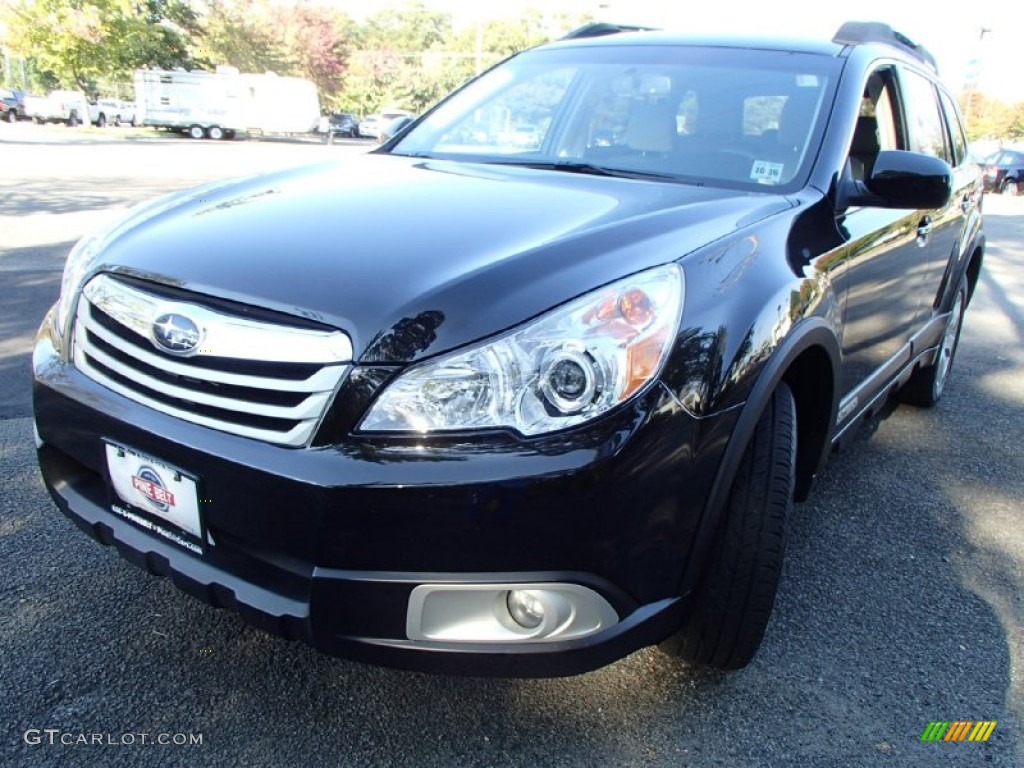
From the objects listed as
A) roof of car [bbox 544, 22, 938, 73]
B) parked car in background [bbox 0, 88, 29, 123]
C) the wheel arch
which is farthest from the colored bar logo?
parked car in background [bbox 0, 88, 29, 123]

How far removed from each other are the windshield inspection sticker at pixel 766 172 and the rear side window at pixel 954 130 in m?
2.17

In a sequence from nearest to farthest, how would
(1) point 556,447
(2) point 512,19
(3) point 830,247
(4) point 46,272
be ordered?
(1) point 556,447
(3) point 830,247
(4) point 46,272
(2) point 512,19

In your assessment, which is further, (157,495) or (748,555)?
(748,555)

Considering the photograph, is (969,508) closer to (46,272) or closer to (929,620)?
(929,620)

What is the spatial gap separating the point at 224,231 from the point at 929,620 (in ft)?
7.55

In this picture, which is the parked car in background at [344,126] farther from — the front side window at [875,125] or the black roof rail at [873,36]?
the front side window at [875,125]

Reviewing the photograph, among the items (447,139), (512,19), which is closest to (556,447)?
(447,139)

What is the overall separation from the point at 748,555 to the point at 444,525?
781 mm

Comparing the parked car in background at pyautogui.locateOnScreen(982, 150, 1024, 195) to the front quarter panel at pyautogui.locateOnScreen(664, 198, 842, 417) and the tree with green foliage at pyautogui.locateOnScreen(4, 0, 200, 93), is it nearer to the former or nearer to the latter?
the front quarter panel at pyautogui.locateOnScreen(664, 198, 842, 417)

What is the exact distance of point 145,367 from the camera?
1866 mm

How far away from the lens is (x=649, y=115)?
9.86ft

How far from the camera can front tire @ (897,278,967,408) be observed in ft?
14.6

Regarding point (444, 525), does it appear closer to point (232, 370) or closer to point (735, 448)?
point (232, 370)

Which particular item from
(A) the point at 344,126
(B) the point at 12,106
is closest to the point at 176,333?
(A) the point at 344,126
